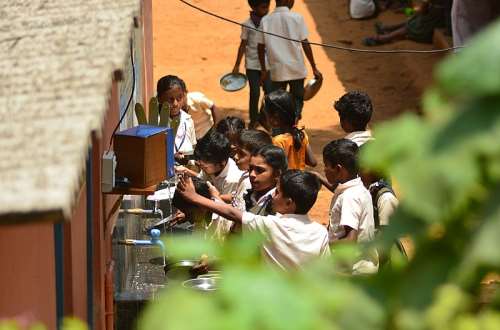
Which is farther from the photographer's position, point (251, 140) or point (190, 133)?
point (190, 133)

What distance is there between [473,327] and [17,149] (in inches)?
50.4

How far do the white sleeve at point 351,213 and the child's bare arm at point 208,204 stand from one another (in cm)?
61

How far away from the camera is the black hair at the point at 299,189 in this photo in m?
5.68

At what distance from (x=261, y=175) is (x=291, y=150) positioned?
4.40 feet

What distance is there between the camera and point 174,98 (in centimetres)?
851

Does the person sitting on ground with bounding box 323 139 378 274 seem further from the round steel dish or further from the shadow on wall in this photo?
the shadow on wall

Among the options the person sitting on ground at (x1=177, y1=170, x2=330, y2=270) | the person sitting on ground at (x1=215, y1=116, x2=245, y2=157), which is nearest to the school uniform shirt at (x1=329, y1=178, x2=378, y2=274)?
the person sitting on ground at (x1=177, y1=170, x2=330, y2=270)

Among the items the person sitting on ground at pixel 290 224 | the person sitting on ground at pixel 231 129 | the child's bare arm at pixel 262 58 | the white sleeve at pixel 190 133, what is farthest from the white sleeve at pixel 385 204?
the child's bare arm at pixel 262 58

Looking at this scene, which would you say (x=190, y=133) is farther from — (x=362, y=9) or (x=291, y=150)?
(x=362, y=9)

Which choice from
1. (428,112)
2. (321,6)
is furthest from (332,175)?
(321,6)

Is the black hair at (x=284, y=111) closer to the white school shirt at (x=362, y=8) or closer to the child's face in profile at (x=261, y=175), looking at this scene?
the child's face in profile at (x=261, y=175)

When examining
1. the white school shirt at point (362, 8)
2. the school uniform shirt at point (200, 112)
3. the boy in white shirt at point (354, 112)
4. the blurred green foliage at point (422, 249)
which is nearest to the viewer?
the blurred green foliage at point (422, 249)

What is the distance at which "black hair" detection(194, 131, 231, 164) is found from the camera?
23.1 feet

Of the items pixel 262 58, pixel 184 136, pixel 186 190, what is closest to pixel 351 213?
pixel 186 190
